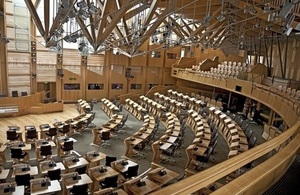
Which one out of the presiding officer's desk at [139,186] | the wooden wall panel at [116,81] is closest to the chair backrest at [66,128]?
the presiding officer's desk at [139,186]

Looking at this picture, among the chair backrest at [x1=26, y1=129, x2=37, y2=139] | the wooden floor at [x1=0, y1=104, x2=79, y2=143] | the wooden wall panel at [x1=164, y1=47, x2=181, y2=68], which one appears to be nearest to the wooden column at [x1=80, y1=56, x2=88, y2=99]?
the wooden floor at [x1=0, y1=104, x2=79, y2=143]

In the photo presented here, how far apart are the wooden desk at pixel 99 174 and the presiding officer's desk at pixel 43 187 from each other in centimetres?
128

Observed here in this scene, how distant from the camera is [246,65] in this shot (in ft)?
70.8

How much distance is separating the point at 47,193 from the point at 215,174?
665 cm

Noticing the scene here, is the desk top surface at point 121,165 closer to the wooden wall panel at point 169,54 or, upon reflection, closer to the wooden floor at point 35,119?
the wooden floor at point 35,119

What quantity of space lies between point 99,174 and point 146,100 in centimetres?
1350

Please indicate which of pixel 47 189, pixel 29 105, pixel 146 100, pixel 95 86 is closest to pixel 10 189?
pixel 47 189

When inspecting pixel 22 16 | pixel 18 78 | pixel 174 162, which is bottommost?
pixel 174 162

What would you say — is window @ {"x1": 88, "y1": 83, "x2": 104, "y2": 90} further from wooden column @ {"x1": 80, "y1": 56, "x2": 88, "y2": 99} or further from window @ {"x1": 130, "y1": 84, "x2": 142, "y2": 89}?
window @ {"x1": 130, "y1": 84, "x2": 142, "y2": 89}

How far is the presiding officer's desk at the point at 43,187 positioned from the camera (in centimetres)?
756

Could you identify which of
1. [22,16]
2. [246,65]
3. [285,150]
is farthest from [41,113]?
[285,150]

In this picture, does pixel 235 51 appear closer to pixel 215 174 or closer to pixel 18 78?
pixel 18 78

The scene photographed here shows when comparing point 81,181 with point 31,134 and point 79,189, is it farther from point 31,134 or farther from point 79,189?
point 31,134

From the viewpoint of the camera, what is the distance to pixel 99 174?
29.1 feet
